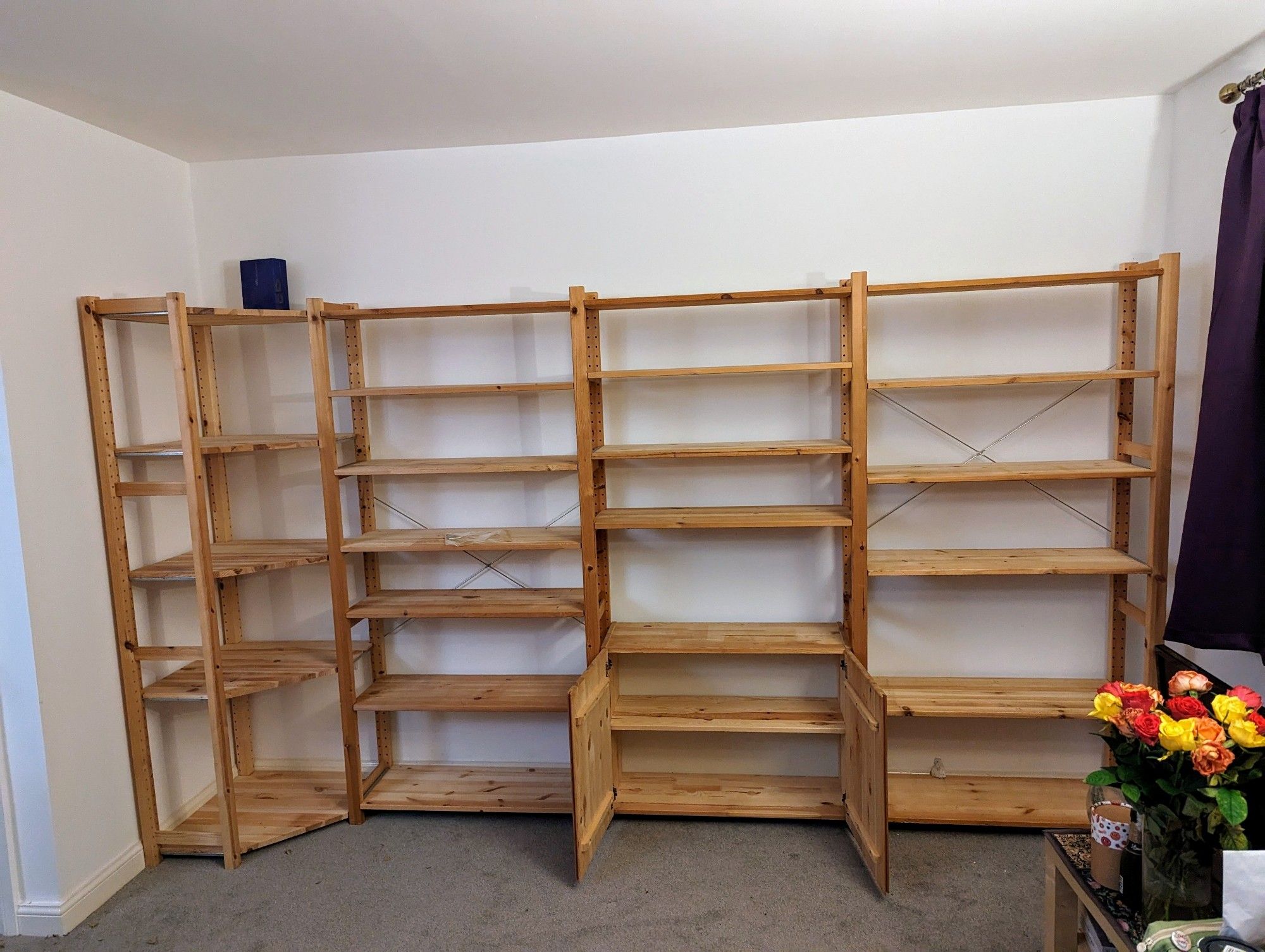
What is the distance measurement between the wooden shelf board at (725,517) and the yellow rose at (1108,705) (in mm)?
1162

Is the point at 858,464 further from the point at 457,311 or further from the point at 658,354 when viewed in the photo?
the point at 457,311

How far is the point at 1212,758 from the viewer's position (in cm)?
139

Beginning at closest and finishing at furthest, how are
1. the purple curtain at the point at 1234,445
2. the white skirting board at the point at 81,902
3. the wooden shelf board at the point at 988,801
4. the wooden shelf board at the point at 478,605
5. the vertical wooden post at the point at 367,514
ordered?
1. the purple curtain at the point at 1234,445
2. the white skirting board at the point at 81,902
3. the wooden shelf board at the point at 988,801
4. the wooden shelf board at the point at 478,605
5. the vertical wooden post at the point at 367,514

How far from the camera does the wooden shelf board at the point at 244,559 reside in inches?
107

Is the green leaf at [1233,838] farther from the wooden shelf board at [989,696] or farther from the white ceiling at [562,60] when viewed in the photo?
the white ceiling at [562,60]

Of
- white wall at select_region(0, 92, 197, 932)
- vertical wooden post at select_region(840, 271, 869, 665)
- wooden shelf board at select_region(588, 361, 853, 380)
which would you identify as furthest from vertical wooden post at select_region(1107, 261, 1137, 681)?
white wall at select_region(0, 92, 197, 932)

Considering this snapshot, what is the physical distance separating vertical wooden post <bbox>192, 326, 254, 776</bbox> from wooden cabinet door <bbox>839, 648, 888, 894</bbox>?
7.86ft

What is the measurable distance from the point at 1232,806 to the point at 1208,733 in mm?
125

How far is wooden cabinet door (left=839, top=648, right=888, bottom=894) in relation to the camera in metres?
2.35

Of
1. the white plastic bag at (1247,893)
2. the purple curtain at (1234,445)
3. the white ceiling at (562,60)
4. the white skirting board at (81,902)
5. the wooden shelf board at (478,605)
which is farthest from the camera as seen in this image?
the wooden shelf board at (478,605)

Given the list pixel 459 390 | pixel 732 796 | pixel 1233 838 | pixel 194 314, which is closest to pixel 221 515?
pixel 194 314

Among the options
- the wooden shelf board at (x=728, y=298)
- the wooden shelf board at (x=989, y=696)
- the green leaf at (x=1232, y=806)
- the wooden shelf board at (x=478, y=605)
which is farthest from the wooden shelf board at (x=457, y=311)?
the green leaf at (x=1232, y=806)

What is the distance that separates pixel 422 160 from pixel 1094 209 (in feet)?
8.08

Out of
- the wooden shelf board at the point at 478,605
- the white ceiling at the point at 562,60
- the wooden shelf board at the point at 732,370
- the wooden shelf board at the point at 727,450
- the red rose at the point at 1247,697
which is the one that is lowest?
the wooden shelf board at the point at 478,605
